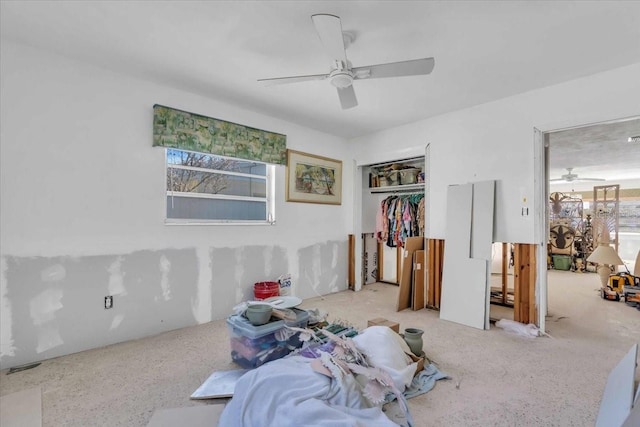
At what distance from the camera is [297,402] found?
1.60m

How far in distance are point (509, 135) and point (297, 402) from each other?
3562 millimetres

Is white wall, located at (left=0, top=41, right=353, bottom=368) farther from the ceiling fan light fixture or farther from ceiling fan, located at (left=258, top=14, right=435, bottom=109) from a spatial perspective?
the ceiling fan light fixture

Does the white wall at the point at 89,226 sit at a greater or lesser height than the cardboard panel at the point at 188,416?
greater

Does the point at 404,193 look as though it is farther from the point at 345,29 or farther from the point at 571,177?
the point at 571,177

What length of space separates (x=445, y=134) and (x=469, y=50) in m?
1.58

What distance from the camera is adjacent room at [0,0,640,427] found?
2.02m

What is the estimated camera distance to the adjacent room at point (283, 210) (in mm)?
2021

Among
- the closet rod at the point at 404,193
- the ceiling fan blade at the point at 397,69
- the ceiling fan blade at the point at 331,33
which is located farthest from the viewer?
the closet rod at the point at 404,193

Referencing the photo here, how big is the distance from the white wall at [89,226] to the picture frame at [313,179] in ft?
Result: 3.45

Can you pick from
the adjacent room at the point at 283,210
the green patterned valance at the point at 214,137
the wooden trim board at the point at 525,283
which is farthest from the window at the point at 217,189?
the wooden trim board at the point at 525,283

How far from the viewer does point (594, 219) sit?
25.1 ft

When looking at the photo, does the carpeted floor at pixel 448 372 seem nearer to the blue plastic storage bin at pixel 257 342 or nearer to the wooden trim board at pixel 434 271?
the blue plastic storage bin at pixel 257 342

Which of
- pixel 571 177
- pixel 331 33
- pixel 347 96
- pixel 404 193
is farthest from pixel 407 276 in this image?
pixel 571 177

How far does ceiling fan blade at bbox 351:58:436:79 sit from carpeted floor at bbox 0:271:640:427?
2.34 metres
